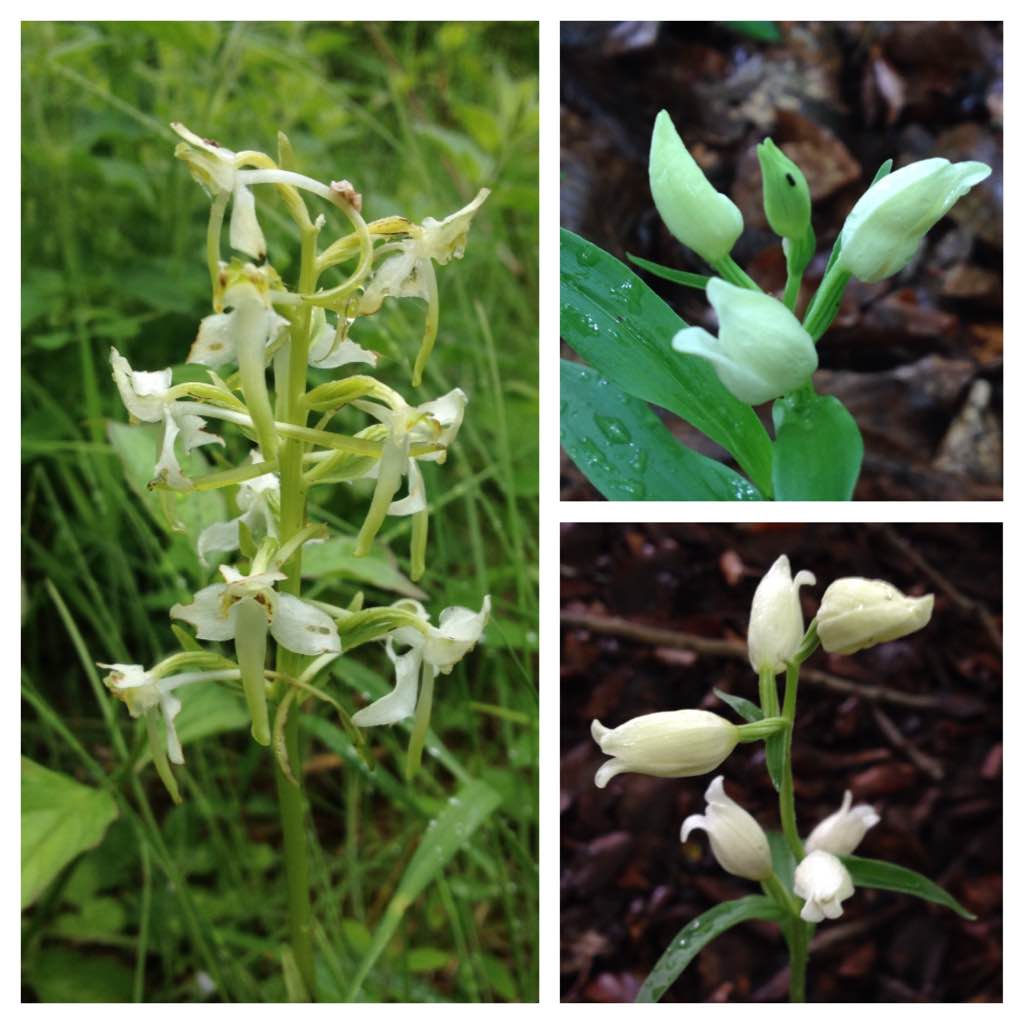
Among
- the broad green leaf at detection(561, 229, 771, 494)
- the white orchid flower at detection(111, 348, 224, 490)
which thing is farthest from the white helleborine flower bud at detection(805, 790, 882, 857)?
the white orchid flower at detection(111, 348, 224, 490)

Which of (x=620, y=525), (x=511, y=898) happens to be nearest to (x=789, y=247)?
(x=620, y=525)

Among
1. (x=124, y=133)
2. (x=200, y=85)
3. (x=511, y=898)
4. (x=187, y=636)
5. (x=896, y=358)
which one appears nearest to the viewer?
(x=187, y=636)

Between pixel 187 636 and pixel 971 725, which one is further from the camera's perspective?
pixel 971 725

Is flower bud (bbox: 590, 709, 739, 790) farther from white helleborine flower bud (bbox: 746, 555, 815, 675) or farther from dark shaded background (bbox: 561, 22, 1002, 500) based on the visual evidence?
dark shaded background (bbox: 561, 22, 1002, 500)

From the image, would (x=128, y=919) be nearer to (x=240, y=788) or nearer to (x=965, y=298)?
(x=240, y=788)

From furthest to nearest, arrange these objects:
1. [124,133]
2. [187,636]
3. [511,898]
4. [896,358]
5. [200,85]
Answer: [200,85] < [124,133] < [896,358] < [511,898] < [187,636]

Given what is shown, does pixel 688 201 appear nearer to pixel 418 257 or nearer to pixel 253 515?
pixel 418 257
